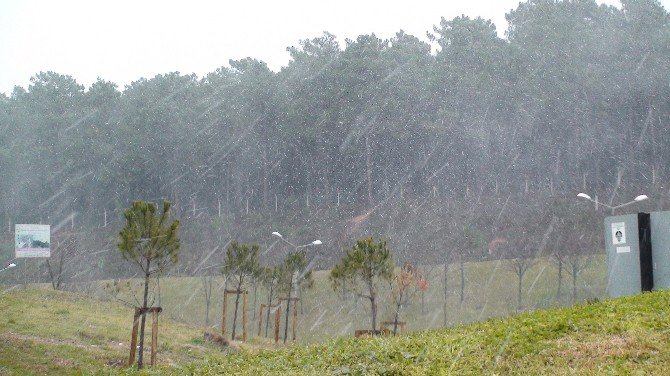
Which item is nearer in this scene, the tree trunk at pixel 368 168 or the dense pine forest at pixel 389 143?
the dense pine forest at pixel 389 143

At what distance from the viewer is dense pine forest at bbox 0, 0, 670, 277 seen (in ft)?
153

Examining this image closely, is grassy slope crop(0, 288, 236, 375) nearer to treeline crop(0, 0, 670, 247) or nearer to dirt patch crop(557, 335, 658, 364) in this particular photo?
dirt patch crop(557, 335, 658, 364)

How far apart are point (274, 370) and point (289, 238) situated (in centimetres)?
4237

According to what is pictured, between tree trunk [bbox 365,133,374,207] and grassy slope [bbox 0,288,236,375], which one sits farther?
tree trunk [bbox 365,133,374,207]

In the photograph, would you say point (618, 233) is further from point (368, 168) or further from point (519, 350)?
point (368, 168)

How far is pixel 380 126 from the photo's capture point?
49469 millimetres

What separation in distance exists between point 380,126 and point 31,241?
23760 mm

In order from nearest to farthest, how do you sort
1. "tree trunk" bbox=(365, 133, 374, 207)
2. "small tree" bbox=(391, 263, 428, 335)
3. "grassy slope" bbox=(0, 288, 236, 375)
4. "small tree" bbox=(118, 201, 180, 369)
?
1. "grassy slope" bbox=(0, 288, 236, 375)
2. "small tree" bbox=(118, 201, 180, 369)
3. "small tree" bbox=(391, 263, 428, 335)
4. "tree trunk" bbox=(365, 133, 374, 207)

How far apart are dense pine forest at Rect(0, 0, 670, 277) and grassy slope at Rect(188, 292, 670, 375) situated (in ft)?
106

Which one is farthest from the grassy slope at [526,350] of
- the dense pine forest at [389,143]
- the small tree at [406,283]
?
the dense pine forest at [389,143]

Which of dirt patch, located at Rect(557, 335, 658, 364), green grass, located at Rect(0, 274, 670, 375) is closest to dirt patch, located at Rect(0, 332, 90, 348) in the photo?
green grass, located at Rect(0, 274, 670, 375)

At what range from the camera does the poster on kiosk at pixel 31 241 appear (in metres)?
33.6

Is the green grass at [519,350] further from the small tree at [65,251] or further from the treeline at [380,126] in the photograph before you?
the treeline at [380,126]

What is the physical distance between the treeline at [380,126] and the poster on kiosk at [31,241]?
20.2 m
